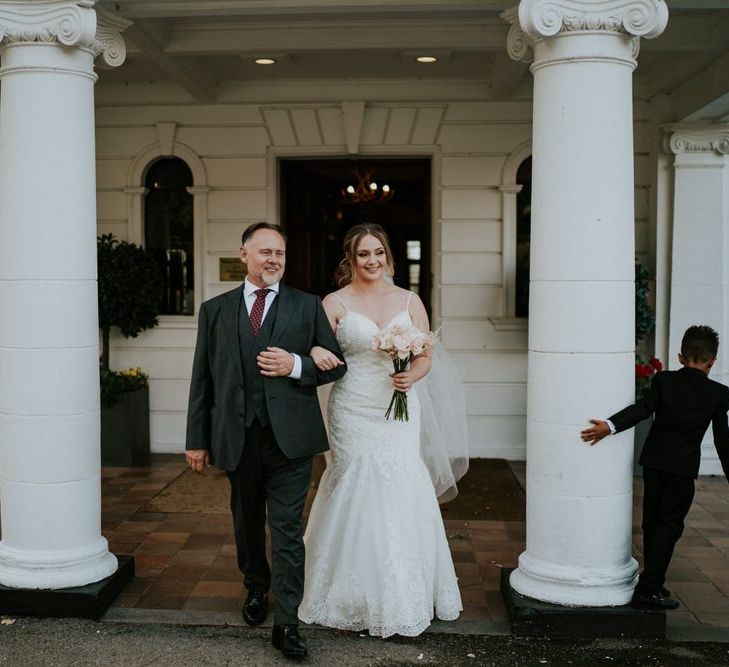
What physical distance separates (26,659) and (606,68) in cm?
393

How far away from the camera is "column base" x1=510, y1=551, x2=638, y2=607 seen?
4.41 metres

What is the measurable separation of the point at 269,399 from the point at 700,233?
5.09 metres

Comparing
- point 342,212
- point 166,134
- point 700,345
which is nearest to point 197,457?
point 700,345

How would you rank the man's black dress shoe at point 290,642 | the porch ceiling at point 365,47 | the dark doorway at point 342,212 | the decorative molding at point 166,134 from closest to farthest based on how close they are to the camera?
the man's black dress shoe at point 290,642
the porch ceiling at point 365,47
the decorative molding at point 166,134
the dark doorway at point 342,212

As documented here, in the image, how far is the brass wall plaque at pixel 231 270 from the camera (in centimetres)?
843

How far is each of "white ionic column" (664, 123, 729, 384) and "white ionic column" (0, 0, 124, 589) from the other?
516cm

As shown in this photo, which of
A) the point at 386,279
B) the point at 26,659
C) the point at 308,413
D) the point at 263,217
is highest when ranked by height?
the point at 263,217

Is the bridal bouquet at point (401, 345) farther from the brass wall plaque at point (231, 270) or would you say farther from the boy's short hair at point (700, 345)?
the brass wall plaque at point (231, 270)

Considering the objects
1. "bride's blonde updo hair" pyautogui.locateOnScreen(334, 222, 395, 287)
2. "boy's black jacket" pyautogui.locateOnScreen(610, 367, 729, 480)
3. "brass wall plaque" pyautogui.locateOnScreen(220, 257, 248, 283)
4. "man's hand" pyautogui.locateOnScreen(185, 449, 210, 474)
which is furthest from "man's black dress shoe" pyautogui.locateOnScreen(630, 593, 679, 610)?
"brass wall plaque" pyautogui.locateOnScreen(220, 257, 248, 283)

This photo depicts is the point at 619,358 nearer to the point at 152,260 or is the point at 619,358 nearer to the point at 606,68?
the point at 606,68

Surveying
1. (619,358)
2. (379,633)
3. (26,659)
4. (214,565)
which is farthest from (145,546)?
(619,358)

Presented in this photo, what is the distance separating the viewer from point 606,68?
434cm

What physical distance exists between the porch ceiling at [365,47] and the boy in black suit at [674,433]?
1972mm

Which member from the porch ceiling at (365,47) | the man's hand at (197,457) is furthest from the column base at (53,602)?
the porch ceiling at (365,47)
